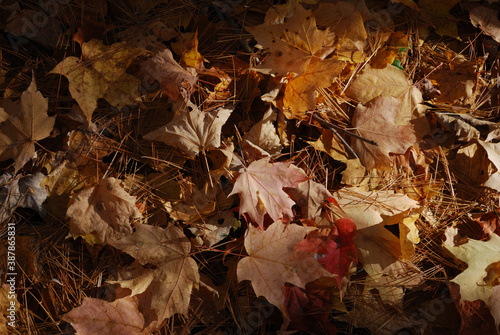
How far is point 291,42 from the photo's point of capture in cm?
155

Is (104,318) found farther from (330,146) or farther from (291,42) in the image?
(291,42)

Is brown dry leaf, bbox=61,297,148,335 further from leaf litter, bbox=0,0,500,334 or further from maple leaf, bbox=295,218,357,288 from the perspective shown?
maple leaf, bbox=295,218,357,288

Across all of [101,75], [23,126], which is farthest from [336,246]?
[23,126]

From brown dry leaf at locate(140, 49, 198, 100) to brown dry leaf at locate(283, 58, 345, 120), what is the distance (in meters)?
0.41

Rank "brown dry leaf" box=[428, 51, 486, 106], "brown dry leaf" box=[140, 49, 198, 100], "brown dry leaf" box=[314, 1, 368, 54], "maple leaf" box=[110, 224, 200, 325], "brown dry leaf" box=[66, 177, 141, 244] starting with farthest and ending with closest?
"brown dry leaf" box=[428, 51, 486, 106] → "brown dry leaf" box=[314, 1, 368, 54] → "brown dry leaf" box=[140, 49, 198, 100] → "brown dry leaf" box=[66, 177, 141, 244] → "maple leaf" box=[110, 224, 200, 325]

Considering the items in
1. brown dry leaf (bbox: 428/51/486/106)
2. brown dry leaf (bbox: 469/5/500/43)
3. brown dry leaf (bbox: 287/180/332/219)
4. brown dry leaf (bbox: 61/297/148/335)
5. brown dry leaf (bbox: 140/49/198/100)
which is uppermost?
brown dry leaf (bbox: 140/49/198/100)

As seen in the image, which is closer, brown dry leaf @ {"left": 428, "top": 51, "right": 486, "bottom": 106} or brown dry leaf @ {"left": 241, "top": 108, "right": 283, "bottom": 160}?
brown dry leaf @ {"left": 241, "top": 108, "right": 283, "bottom": 160}

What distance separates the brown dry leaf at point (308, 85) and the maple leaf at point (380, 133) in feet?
0.79

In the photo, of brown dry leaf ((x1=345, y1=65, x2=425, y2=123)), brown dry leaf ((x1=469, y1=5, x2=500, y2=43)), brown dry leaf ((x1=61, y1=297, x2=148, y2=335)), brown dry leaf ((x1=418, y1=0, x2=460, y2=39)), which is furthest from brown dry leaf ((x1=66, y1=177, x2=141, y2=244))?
brown dry leaf ((x1=469, y1=5, x2=500, y2=43))

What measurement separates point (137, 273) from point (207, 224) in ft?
1.07

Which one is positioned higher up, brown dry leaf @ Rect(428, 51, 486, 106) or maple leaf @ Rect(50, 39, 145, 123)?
maple leaf @ Rect(50, 39, 145, 123)

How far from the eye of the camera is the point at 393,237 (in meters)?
1.53

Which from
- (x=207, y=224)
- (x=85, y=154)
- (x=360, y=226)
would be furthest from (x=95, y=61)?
(x=360, y=226)

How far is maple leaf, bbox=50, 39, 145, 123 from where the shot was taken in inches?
62.5
